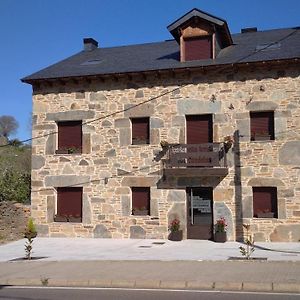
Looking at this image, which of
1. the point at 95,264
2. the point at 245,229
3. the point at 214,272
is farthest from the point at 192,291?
the point at 245,229

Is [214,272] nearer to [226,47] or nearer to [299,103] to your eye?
[299,103]

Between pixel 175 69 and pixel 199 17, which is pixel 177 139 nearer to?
pixel 175 69

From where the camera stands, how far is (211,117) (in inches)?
728

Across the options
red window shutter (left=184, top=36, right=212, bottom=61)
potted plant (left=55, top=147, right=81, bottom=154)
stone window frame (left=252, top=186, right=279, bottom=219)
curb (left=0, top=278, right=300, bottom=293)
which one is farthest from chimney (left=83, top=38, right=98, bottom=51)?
curb (left=0, top=278, right=300, bottom=293)

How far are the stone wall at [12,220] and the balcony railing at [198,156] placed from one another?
6.90 meters

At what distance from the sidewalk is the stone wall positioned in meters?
1.37

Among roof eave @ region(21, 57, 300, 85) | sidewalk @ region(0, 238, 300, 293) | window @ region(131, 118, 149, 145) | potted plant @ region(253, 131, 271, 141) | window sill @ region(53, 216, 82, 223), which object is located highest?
roof eave @ region(21, 57, 300, 85)

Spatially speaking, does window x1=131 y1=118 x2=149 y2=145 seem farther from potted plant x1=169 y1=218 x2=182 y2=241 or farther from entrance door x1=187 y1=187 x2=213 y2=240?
potted plant x1=169 y1=218 x2=182 y2=241

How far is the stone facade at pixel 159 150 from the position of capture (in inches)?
692

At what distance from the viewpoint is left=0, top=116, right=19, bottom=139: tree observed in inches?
2593

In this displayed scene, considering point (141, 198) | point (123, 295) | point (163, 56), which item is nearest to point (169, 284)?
point (123, 295)

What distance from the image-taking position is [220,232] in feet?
58.0

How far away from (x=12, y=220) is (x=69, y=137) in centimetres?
429

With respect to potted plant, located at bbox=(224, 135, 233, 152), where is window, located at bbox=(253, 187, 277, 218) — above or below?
below
